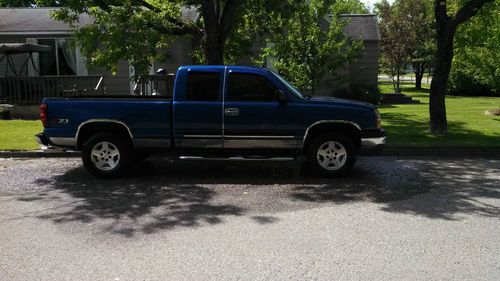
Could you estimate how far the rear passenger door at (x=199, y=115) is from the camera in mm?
8375

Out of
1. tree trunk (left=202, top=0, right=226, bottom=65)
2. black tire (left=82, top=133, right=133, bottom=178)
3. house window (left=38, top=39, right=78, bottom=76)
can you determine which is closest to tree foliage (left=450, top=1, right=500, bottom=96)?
tree trunk (left=202, top=0, right=226, bottom=65)

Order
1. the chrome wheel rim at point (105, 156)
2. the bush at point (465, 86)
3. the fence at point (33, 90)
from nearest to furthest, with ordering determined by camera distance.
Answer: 1. the chrome wheel rim at point (105, 156)
2. the fence at point (33, 90)
3. the bush at point (465, 86)

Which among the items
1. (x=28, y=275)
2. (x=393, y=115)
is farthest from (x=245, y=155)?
(x=393, y=115)

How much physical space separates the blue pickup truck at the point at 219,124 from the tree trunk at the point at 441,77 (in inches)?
192

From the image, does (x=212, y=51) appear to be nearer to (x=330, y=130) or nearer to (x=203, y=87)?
(x=203, y=87)

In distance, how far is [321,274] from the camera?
4.48m

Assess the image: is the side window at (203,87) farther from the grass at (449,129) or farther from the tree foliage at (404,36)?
the tree foliage at (404,36)

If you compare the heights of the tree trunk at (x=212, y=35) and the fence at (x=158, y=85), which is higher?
the tree trunk at (x=212, y=35)

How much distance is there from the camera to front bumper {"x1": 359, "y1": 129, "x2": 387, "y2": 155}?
848cm

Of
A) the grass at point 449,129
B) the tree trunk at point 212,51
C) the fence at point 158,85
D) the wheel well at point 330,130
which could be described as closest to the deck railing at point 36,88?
the fence at point 158,85

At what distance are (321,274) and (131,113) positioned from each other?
4894 millimetres

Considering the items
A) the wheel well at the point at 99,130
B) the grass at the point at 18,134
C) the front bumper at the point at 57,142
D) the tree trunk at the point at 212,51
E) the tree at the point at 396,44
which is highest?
the tree at the point at 396,44

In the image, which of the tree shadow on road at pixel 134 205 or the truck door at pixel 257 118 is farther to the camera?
the truck door at pixel 257 118

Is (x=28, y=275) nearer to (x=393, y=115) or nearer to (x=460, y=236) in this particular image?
(x=460, y=236)
